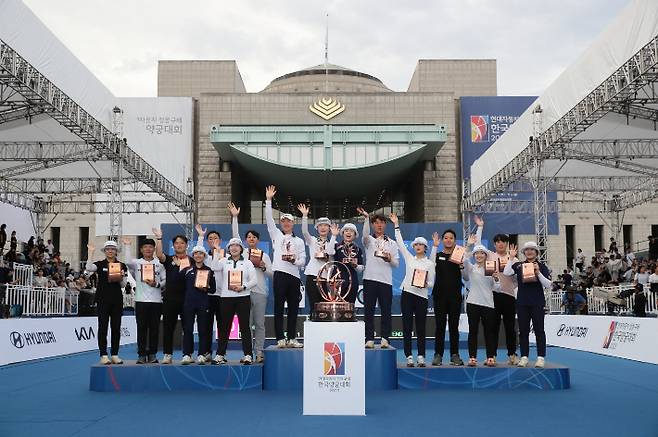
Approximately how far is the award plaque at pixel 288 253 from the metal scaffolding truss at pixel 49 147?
29.0 feet

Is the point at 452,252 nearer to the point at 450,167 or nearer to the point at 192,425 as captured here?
the point at 192,425

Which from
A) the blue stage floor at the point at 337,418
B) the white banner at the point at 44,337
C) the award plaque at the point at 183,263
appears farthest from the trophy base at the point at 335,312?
the white banner at the point at 44,337

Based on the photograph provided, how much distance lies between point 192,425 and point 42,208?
27.7 metres

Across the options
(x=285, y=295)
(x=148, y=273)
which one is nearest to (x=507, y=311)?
(x=285, y=295)

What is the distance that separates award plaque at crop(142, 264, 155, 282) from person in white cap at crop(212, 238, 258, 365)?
872 millimetres

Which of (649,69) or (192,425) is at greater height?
(649,69)

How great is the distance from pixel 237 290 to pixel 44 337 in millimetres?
7304

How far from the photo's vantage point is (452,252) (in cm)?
867

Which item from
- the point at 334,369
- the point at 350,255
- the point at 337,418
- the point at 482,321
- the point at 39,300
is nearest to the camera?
the point at 337,418

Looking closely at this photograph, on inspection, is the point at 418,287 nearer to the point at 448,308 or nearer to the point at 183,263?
the point at 448,308

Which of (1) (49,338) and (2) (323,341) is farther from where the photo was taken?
(1) (49,338)

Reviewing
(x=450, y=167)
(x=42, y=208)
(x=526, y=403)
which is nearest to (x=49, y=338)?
(x=526, y=403)

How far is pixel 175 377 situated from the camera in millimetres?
8703

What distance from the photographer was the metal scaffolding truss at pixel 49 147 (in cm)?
1589
